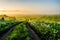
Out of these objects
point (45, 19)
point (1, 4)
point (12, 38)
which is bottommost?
point (12, 38)

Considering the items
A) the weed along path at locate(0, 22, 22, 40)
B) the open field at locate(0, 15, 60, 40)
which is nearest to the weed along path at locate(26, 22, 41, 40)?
the open field at locate(0, 15, 60, 40)

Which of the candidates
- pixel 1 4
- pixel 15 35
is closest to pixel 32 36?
pixel 15 35

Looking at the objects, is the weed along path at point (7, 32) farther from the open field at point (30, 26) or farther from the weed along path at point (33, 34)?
the weed along path at point (33, 34)

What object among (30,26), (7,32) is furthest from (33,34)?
(7,32)

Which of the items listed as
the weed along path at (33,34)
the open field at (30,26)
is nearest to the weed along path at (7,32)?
the open field at (30,26)

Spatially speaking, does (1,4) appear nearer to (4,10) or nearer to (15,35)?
(4,10)

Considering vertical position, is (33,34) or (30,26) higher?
(30,26)

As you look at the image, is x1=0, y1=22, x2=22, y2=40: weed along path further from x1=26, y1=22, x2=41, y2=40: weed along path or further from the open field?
x1=26, y1=22, x2=41, y2=40: weed along path

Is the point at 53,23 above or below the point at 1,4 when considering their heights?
below

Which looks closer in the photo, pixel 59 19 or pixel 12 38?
pixel 12 38

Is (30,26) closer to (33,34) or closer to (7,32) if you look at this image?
(33,34)
